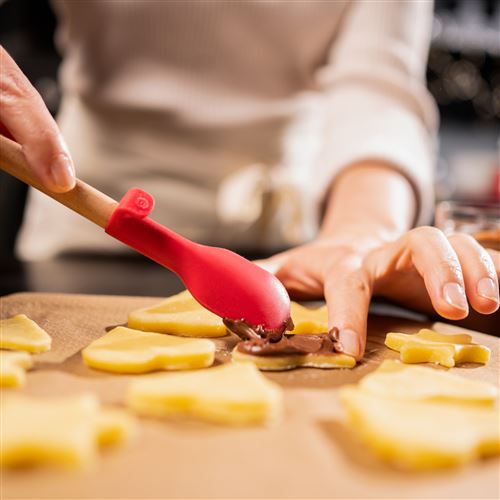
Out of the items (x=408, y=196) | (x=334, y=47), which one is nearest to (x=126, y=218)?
(x=408, y=196)

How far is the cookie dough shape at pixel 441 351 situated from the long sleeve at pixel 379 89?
66 cm

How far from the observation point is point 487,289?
34.3 inches

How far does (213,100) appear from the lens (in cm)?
165

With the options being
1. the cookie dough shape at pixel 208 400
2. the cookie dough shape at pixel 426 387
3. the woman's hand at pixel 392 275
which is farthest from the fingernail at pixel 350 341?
the cookie dough shape at pixel 208 400

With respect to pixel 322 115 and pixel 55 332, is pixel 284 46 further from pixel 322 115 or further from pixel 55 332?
pixel 55 332

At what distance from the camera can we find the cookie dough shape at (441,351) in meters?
0.84

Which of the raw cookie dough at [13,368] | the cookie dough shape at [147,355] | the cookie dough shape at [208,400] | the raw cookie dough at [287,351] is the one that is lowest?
the cookie dough shape at [208,400]

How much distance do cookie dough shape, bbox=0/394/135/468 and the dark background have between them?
606 millimetres

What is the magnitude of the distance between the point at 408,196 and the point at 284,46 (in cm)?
48

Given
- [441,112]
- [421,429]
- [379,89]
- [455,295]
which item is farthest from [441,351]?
[441,112]

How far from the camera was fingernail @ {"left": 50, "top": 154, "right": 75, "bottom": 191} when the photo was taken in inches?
31.4

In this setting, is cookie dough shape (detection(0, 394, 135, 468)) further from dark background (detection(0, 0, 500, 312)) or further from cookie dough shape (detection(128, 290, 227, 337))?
dark background (detection(0, 0, 500, 312))

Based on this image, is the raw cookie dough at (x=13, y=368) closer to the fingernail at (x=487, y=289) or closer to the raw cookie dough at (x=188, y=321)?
the raw cookie dough at (x=188, y=321)

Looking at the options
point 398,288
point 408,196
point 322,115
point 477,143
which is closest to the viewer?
point 398,288
